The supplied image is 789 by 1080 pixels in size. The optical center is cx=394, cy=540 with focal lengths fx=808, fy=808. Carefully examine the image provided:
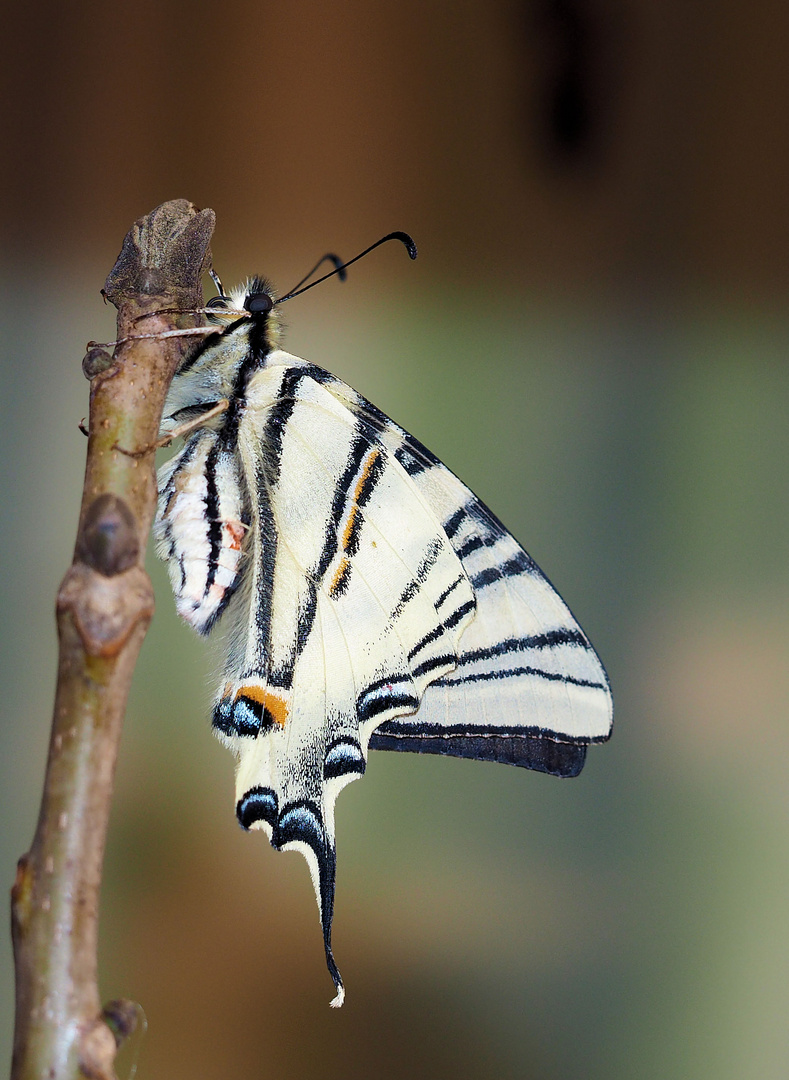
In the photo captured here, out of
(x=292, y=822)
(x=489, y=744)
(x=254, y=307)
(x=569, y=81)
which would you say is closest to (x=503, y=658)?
(x=489, y=744)

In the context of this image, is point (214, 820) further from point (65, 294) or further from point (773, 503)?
point (773, 503)

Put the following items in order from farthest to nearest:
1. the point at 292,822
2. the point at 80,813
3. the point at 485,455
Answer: the point at 485,455, the point at 292,822, the point at 80,813

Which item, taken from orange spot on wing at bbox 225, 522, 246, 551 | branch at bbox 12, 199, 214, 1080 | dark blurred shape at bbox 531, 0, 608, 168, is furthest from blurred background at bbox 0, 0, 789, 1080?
branch at bbox 12, 199, 214, 1080

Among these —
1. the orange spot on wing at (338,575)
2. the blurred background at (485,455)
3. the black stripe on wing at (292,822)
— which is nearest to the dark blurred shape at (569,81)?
the blurred background at (485,455)

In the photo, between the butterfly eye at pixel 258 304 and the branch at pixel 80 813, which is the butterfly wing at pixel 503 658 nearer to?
the butterfly eye at pixel 258 304

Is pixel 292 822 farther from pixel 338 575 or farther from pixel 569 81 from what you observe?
pixel 569 81

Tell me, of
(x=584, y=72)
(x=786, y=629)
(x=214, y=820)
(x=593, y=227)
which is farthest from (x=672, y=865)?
(x=584, y=72)

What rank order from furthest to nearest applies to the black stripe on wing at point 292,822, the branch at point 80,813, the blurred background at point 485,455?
the blurred background at point 485,455
the black stripe on wing at point 292,822
the branch at point 80,813

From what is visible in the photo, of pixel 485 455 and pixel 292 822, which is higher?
pixel 485 455
